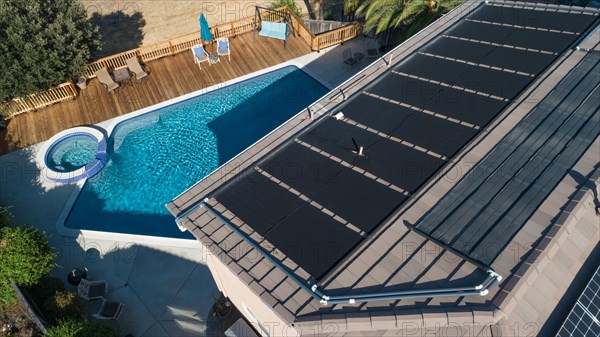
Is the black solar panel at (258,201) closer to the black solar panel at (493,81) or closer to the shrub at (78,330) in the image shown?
the shrub at (78,330)

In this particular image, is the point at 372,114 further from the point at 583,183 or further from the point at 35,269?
the point at 35,269

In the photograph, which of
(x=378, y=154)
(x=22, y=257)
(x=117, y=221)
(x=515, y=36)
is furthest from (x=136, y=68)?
(x=515, y=36)

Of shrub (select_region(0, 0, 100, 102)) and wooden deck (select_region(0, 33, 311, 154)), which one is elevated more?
shrub (select_region(0, 0, 100, 102))

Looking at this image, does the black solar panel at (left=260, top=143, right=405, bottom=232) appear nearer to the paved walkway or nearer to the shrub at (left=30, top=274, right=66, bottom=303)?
the paved walkway

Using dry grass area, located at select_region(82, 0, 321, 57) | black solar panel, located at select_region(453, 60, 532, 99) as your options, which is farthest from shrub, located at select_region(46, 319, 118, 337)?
dry grass area, located at select_region(82, 0, 321, 57)

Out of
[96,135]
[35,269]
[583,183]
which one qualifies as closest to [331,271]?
[583,183]

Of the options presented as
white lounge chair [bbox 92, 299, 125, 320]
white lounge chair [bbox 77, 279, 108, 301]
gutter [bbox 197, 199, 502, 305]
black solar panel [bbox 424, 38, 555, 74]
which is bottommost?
white lounge chair [bbox 92, 299, 125, 320]

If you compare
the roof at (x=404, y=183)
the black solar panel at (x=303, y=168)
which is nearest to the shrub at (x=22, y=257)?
the roof at (x=404, y=183)
